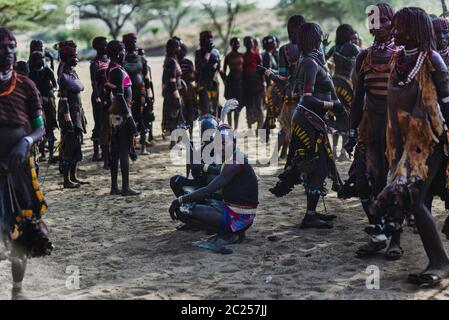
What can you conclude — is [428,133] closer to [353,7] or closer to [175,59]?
[175,59]

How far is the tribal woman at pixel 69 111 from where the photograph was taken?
8984 millimetres

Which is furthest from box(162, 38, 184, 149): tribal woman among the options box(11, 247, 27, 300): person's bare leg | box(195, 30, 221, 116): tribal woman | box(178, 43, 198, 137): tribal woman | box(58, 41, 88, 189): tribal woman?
box(11, 247, 27, 300): person's bare leg

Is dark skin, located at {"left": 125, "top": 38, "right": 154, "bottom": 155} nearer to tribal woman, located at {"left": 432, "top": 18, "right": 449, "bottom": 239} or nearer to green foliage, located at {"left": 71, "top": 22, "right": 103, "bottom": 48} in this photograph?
tribal woman, located at {"left": 432, "top": 18, "right": 449, "bottom": 239}

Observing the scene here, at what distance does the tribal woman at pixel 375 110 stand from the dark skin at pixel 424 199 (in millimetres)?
684

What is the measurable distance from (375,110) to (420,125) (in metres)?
0.91

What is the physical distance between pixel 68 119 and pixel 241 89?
5058mm

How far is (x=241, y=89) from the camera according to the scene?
13484mm

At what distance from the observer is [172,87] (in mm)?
11570

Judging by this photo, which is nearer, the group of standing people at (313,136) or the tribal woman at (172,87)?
the group of standing people at (313,136)

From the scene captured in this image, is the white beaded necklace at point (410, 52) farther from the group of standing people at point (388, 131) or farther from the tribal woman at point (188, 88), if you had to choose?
the tribal woman at point (188, 88)

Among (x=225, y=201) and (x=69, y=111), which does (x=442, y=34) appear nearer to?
(x=225, y=201)

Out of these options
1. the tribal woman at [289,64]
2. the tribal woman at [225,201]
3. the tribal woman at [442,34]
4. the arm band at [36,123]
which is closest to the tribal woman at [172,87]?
the tribal woman at [289,64]

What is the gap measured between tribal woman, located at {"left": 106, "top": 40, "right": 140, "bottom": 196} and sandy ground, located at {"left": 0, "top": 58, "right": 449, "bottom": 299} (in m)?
0.63

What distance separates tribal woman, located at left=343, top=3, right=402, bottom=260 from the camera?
612 cm
